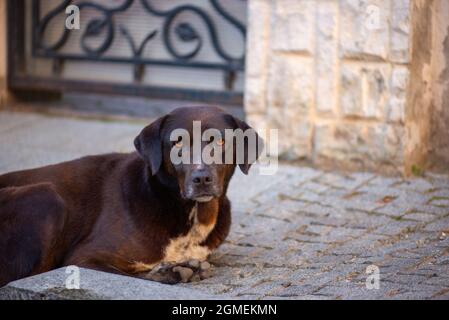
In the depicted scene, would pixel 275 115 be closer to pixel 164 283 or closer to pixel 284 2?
pixel 284 2

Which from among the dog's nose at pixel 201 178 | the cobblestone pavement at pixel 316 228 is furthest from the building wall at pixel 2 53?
the dog's nose at pixel 201 178

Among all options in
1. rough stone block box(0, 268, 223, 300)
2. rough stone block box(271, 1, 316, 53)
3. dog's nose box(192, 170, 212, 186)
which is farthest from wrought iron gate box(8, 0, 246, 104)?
rough stone block box(0, 268, 223, 300)

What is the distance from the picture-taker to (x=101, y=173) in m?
5.24

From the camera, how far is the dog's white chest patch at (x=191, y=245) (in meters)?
5.00

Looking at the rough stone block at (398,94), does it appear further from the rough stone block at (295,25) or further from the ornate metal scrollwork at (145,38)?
the ornate metal scrollwork at (145,38)

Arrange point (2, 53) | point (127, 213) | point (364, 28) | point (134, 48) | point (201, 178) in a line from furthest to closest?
point (2, 53) < point (134, 48) < point (364, 28) < point (127, 213) < point (201, 178)

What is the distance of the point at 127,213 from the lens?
5.00 m

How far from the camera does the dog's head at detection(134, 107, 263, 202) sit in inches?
189

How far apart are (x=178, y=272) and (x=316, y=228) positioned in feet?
4.71

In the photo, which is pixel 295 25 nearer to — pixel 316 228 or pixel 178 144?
pixel 316 228

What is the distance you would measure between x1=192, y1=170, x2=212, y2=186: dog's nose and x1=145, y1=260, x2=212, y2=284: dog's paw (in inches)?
19.8

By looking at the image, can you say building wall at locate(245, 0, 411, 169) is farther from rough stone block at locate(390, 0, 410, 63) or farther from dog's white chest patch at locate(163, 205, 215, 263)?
dog's white chest patch at locate(163, 205, 215, 263)

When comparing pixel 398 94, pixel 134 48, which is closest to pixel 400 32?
pixel 398 94
